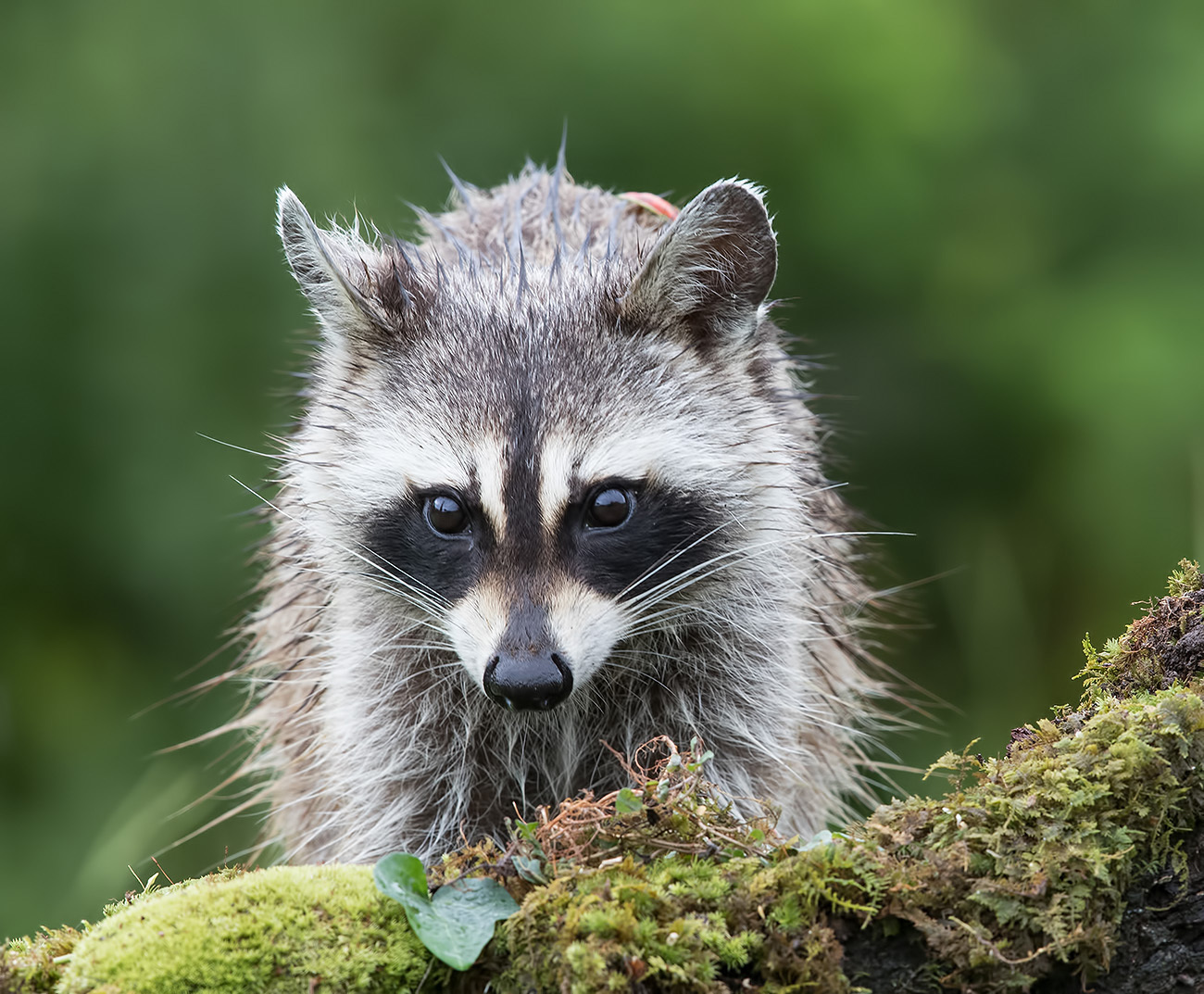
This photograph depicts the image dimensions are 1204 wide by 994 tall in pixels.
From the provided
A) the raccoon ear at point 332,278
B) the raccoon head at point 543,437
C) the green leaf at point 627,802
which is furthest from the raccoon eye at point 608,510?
the green leaf at point 627,802

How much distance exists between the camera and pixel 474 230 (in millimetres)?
4504

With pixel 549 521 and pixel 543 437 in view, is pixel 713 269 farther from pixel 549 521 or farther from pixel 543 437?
pixel 549 521

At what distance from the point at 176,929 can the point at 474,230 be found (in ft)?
10.0

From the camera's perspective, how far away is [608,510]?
10.6ft

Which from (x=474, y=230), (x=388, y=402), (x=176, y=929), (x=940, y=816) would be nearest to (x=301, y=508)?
(x=388, y=402)

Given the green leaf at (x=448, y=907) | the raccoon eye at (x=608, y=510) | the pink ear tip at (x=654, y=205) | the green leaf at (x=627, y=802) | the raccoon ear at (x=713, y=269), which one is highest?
the pink ear tip at (x=654, y=205)

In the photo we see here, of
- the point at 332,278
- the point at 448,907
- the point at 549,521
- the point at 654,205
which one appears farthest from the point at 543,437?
the point at 654,205

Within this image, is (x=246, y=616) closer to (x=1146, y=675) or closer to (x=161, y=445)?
(x=161, y=445)

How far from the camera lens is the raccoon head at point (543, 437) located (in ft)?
10.2

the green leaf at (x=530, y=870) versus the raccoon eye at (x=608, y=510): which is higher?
the raccoon eye at (x=608, y=510)

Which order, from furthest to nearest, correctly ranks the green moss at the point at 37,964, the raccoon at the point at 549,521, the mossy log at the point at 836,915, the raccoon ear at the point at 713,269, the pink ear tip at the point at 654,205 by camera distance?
the pink ear tip at the point at 654,205 → the raccoon ear at the point at 713,269 → the raccoon at the point at 549,521 → the green moss at the point at 37,964 → the mossy log at the point at 836,915

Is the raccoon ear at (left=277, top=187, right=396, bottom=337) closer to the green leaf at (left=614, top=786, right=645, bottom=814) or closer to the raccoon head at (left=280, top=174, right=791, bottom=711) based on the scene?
the raccoon head at (left=280, top=174, right=791, bottom=711)

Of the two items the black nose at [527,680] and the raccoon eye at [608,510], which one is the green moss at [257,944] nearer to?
the black nose at [527,680]

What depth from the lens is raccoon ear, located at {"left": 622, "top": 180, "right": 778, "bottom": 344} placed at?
11.1 ft
